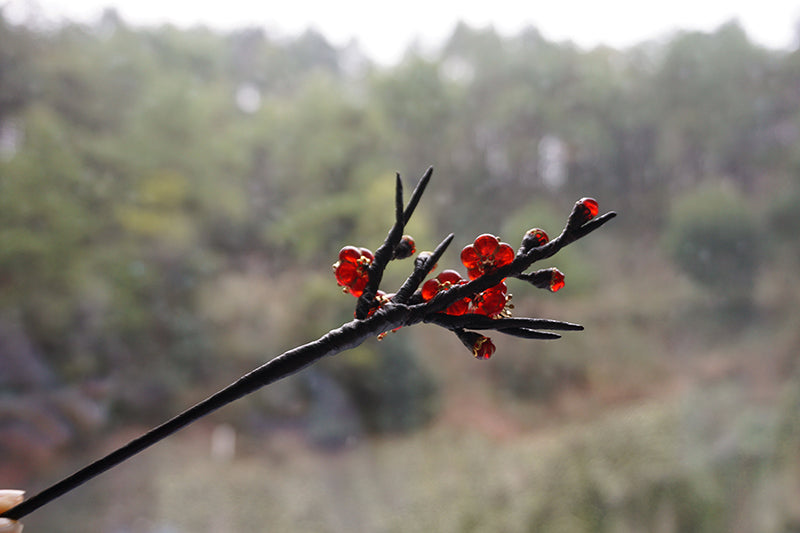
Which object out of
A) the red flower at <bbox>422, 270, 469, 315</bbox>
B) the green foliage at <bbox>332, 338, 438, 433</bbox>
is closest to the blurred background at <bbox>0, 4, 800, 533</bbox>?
the green foliage at <bbox>332, 338, 438, 433</bbox>

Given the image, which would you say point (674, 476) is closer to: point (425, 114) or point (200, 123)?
point (425, 114)

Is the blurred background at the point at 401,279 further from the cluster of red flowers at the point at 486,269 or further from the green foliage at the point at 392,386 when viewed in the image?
the cluster of red flowers at the point at 486,269

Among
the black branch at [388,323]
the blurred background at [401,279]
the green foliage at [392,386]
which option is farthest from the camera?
the green foliage at [392,386]

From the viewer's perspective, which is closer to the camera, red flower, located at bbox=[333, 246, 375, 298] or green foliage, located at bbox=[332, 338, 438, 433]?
red flower, located at bbox=[333, 246, 375, 298]

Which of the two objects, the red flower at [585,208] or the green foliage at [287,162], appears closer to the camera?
the red flower at [585,208]

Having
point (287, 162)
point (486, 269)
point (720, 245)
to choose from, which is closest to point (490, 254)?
point (486, 269)

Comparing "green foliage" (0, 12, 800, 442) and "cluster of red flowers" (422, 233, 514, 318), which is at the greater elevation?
"green foliage" (0, 12, 800, 442)

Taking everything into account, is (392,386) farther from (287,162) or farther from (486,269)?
(486,269)

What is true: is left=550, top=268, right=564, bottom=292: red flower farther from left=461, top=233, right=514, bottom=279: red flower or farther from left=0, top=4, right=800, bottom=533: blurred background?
left=0, top=4, right=800, bottom=533: blurred background

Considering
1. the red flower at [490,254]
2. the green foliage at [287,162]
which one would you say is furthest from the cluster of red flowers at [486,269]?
the green foliage at [287,162]
